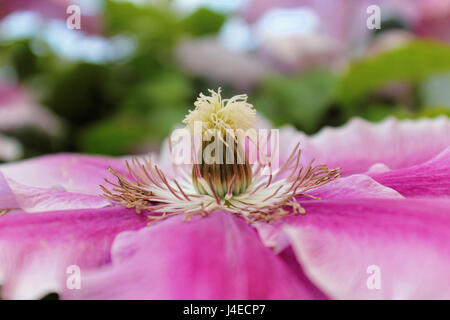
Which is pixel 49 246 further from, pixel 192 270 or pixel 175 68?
pixel 175 68

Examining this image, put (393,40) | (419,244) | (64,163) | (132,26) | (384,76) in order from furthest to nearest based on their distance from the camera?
(132,26)
(393,40)
(384,76)
(64,163)
(419,244)

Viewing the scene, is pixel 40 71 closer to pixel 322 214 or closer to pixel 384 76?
pixel 384 76

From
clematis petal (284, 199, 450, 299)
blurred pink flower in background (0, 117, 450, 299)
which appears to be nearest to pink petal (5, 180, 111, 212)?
blurred pink flower in background (0, 117, 450, 299)

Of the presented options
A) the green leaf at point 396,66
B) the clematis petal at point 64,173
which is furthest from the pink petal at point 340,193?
the green leaf at point 396,66

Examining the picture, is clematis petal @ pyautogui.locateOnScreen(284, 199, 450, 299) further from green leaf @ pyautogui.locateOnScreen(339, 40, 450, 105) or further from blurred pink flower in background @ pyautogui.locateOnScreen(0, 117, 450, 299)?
green leaf @ pyautogui.locateOnScreen(339, 40, 450, 105)

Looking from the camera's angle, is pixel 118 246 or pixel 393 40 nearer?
pixel 118 246

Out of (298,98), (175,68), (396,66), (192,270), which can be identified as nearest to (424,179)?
(192,270)
